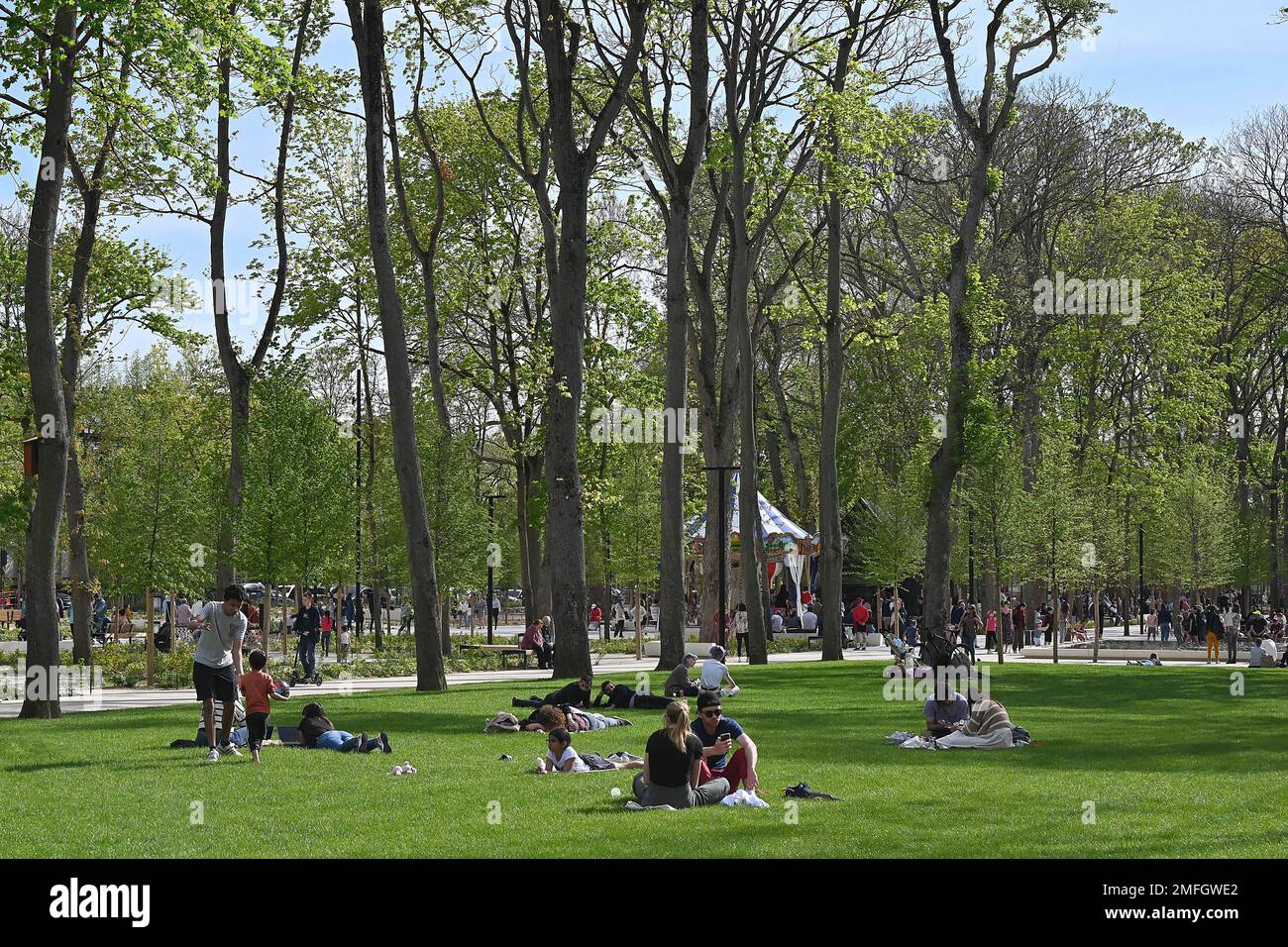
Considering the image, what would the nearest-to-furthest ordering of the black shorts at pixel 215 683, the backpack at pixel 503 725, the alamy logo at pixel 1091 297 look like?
the black shorts at pixel 215 683 < the backpack at pixel 503 725 < the alamy logo at pixel 1091 297

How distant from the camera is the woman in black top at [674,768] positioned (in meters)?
13.7

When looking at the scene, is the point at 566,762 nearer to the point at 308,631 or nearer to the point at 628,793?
the point at 628,793

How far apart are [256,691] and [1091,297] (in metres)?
39.2

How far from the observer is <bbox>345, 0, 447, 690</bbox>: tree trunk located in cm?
2664

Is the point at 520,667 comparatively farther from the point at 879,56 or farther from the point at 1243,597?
the point at 1243,597

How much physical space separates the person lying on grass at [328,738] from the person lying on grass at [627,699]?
5.39m

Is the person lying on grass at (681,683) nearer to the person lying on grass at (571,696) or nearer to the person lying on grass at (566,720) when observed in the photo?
the person lying on grass at (571,696)

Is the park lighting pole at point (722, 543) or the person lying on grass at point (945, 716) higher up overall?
the park lighting pole at point (722, 543)

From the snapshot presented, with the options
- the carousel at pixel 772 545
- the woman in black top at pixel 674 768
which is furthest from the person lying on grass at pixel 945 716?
the carousel at pixel 772 545

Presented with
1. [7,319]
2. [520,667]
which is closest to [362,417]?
[7,319]

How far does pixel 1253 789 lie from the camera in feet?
47.0
